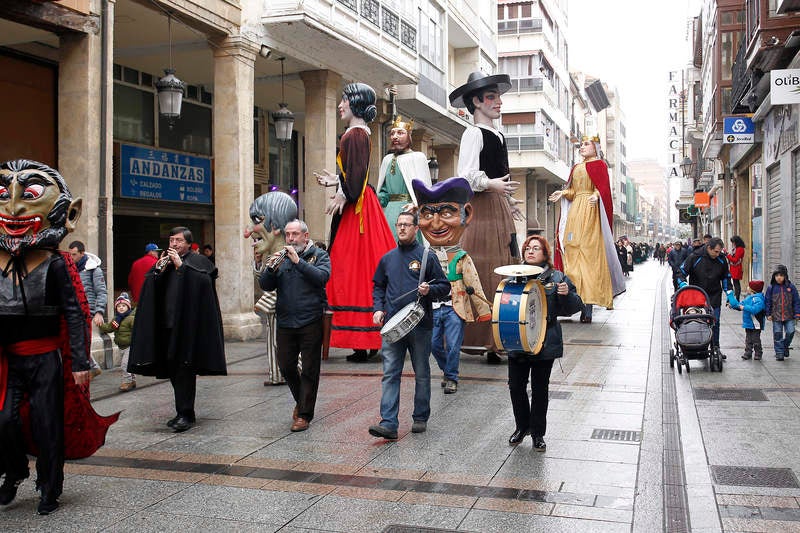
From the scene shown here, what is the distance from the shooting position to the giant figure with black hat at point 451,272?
832 cm

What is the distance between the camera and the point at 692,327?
982cm

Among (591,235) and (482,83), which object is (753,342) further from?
(482,83)

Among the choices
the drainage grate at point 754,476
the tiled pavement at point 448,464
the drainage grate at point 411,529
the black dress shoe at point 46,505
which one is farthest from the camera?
the drainage grate at point 754,476

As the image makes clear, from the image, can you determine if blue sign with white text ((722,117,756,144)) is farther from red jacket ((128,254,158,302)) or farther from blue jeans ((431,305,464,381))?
red jacket ((128,254,158,302))

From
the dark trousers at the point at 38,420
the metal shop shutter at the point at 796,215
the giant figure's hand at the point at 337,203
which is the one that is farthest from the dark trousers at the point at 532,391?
the metal shop shutter at the point at 796,215

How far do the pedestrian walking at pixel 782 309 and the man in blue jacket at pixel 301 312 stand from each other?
6.65 meters

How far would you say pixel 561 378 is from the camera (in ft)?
29.9

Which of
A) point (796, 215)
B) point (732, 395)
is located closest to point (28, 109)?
point (732, 395)

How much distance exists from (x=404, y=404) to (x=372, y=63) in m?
11.0

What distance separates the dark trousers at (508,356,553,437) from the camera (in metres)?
6.03

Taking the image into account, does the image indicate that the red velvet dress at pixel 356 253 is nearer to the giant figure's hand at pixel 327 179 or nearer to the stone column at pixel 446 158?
the giant figure's hand at pixel 327 179

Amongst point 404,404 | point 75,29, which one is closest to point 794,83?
point 404,404

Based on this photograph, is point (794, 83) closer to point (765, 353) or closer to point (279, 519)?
point (765, 353)

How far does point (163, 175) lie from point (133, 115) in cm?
138
